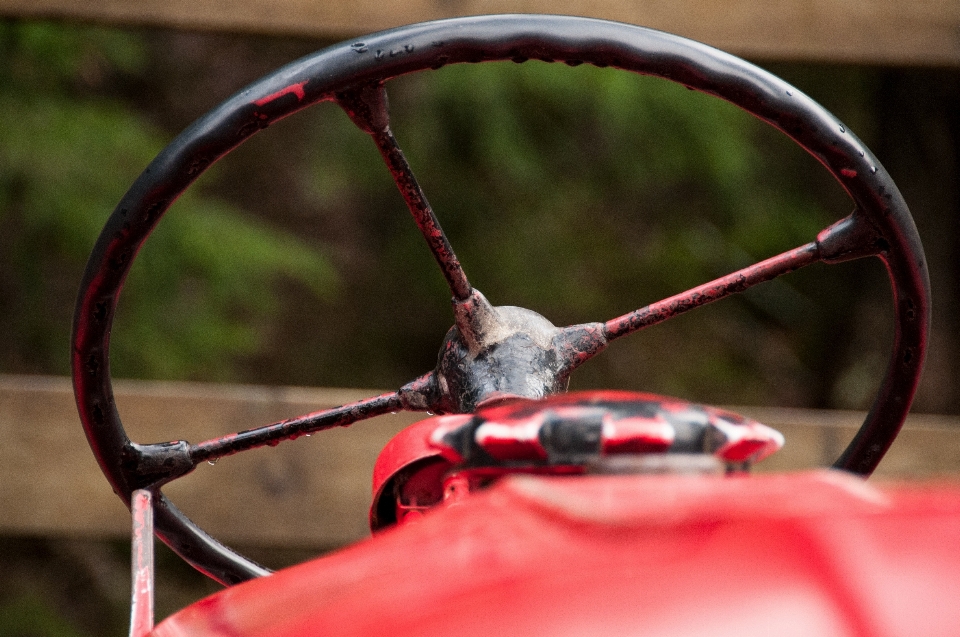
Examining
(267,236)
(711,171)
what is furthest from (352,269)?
(711,171)

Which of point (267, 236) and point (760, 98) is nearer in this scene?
point (760, 98)

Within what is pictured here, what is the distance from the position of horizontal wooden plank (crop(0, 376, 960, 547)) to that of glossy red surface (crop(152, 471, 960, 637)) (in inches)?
34.0

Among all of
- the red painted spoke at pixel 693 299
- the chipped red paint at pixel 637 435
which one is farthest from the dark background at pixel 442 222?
the chipped red paint at pixel 637 435

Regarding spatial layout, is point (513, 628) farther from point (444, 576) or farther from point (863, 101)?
point (863, 101)

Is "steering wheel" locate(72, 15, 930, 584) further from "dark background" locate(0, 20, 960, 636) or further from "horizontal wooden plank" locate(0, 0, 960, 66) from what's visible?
"dark background" locate(0, 20, 960, 636)

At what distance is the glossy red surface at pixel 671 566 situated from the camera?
22cm

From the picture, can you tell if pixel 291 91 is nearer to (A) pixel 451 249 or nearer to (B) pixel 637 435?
(A) pixel 451 249

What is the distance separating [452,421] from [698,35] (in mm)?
912

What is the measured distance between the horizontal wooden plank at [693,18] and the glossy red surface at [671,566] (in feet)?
3.06

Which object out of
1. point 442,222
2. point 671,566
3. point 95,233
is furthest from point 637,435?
point 442,222

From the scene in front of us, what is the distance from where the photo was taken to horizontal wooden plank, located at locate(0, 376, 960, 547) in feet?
3.70

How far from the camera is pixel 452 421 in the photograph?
35 cm

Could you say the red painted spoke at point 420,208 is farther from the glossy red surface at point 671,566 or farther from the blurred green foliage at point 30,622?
the blurred green foliage at point 30,622

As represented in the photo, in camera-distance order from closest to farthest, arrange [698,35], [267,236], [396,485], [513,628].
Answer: [513,628] → [396,485] → [698,35] → [267,236]
